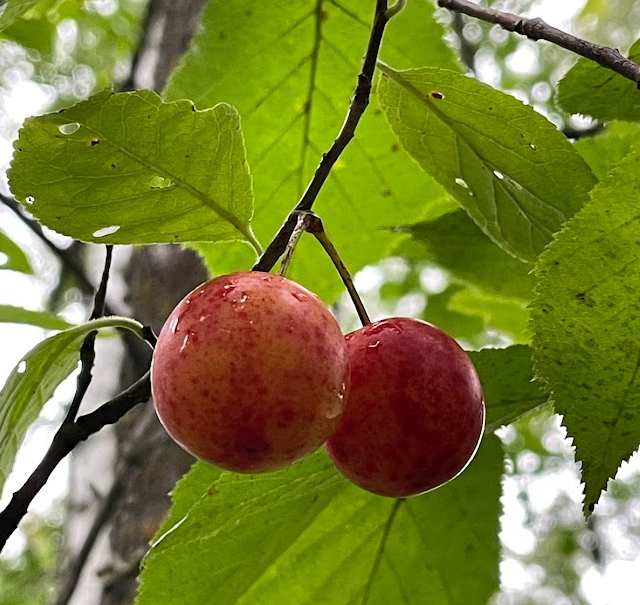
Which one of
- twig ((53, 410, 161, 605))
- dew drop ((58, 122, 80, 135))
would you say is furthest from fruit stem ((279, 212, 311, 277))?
twig ((53, 410, 161, 605))

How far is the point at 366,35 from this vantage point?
47.0 inches

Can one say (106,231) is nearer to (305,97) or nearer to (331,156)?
(331,156)

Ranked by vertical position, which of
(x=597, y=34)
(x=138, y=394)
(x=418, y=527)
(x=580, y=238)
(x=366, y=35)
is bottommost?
(x=597, y=34)

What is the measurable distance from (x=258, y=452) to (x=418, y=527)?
56 centimetres

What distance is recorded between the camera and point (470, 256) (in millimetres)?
1153

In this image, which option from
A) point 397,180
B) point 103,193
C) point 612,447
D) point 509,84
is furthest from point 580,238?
point 509,84

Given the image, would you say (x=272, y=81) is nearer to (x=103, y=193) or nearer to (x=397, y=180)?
(x=397, y=180)

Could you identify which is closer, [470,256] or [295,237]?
[295,237]

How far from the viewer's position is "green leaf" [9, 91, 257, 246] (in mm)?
733

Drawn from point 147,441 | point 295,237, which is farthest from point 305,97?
point 147,441

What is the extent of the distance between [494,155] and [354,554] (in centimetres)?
55

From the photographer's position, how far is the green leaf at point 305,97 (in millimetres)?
1201

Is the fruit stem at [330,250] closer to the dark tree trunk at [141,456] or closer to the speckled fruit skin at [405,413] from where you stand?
the speckled fruit skin at [405,413]

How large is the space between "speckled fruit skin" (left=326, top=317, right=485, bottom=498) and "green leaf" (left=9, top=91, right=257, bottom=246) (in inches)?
8.3
